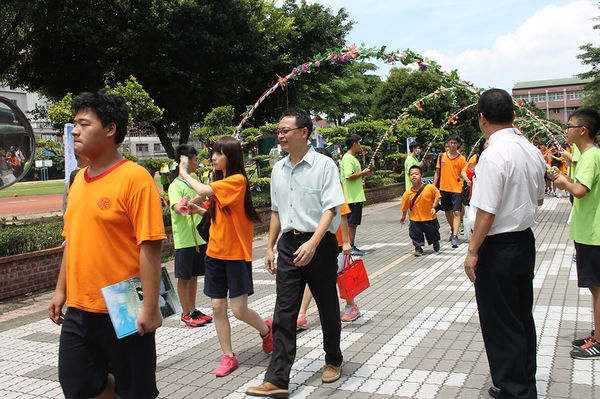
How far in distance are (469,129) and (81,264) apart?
41376mm

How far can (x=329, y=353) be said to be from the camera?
3.71 meters

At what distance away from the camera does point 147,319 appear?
7.66 ft

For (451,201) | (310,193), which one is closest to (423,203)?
(451,201)

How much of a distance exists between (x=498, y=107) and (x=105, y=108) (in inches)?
89.1

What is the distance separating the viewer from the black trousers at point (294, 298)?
3.45 m

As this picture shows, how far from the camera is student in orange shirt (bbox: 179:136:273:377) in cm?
399

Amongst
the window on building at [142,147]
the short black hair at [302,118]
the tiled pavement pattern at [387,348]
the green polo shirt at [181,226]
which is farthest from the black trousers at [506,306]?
the window on building at [142,147]

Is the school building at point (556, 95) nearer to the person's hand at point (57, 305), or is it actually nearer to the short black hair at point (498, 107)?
the short black hair at point (498, 107)

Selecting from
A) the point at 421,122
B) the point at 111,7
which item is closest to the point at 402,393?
the point at 111,7

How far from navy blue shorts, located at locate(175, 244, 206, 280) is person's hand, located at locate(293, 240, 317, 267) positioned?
215 cm

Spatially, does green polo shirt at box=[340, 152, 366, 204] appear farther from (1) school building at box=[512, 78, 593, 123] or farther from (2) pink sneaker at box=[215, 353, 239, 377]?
(1) school building at box=[512, 78, 593, 123]

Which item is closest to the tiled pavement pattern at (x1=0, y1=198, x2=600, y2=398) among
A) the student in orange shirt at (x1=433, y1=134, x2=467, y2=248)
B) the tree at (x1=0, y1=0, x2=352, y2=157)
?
the student in orange shirt at (x1=433, y1=134, x2=467, y2=248)

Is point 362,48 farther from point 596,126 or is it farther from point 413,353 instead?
point 413,353

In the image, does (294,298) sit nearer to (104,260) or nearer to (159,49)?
(104,260)
